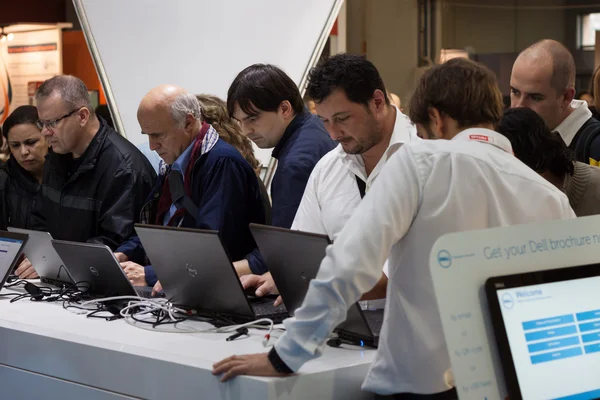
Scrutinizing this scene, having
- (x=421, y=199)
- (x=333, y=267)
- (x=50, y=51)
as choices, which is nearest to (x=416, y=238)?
(x=421, y=199)

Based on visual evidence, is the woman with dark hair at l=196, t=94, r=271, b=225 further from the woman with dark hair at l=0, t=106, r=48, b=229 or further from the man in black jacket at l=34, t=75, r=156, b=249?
the woman with dark hair at l=0, t=106, r=48, b=229

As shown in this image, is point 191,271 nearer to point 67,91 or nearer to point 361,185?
point 361,185

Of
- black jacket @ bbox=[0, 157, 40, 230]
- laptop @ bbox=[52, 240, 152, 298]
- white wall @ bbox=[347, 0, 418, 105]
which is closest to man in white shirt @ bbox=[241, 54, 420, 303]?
laptop @ bbox=[52, 240, 152, 298]

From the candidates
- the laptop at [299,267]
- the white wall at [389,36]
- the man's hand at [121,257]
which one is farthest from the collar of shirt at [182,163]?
the white wall at [389,36]

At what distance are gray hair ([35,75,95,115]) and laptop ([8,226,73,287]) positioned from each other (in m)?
0.72

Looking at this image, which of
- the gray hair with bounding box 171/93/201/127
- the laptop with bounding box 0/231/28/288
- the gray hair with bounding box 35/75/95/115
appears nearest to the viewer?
the laptop with bounding box 0/231/28/288

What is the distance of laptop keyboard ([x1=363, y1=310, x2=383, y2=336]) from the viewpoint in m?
2.27

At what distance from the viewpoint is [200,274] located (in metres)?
2.52

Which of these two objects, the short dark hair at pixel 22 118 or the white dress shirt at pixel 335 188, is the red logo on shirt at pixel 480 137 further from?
the short dark hair at pixel 22 118

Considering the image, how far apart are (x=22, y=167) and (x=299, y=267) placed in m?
2.56

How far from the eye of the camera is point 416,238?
177 cm

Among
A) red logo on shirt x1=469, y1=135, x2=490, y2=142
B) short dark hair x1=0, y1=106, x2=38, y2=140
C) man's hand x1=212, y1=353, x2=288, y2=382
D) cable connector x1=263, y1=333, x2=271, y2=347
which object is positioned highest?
red logo on shirt x1=469, y1=135, x2=490, y2=142

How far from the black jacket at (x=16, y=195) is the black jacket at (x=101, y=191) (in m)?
0.52

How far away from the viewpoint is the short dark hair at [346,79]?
275 centimetres
